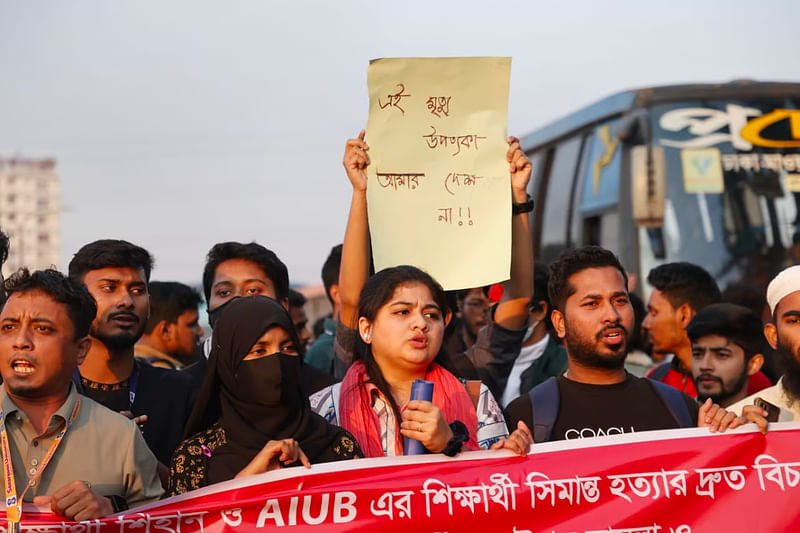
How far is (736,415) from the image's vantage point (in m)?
3.84

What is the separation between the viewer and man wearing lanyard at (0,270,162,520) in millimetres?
3326

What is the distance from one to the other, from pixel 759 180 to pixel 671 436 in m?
6.98

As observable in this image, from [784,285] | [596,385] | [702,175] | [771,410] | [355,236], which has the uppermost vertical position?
[702,175]

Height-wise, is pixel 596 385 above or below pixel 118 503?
above

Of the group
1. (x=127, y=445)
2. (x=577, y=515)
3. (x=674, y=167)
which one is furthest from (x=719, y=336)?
(x=674, y=167)

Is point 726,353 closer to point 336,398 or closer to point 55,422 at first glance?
point 336,398

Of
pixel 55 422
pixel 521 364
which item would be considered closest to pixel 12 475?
pixel 55 422

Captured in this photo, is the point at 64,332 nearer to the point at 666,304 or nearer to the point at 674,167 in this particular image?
the point at 666,304

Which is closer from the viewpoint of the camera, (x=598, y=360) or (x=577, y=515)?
(x=577, y=515)

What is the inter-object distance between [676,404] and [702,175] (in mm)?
6585

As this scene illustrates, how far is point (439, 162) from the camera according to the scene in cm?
438

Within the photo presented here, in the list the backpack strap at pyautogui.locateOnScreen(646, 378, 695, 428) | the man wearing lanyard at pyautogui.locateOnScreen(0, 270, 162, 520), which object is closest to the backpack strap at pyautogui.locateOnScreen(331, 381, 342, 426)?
the man wearing lanyard at pyautogui.locateOnScreen(0, 270, 162, 520)

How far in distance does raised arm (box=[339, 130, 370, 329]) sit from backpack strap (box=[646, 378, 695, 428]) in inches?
47.1

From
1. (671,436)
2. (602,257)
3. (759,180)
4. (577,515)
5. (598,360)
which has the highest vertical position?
(759,180)
